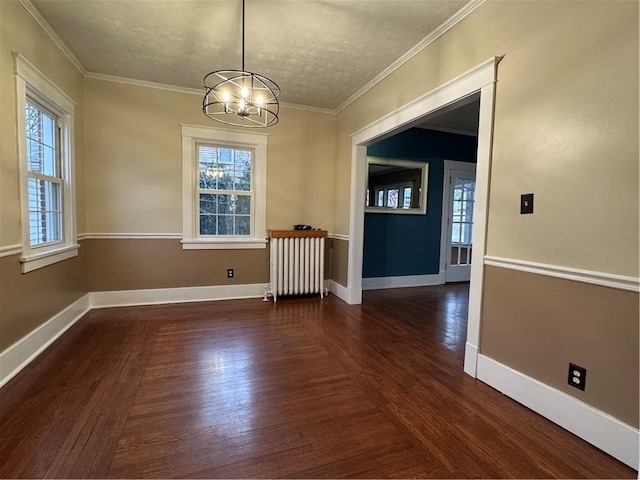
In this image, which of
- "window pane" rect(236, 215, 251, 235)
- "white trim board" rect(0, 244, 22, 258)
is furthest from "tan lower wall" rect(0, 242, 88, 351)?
"window pane" rect(236, 215, 251, 235)

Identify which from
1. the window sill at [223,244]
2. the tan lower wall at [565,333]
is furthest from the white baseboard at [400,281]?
the tan lower wall at [565,333]

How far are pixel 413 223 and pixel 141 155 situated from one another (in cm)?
403

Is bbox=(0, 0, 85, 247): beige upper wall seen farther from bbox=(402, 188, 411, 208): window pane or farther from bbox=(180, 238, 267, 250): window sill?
bbox=(402, 188, 411, 208): window pane

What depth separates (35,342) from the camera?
2387 millimetres

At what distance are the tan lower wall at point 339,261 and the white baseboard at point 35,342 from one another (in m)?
3.04

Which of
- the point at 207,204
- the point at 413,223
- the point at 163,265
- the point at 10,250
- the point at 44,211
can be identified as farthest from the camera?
the point at 413,223

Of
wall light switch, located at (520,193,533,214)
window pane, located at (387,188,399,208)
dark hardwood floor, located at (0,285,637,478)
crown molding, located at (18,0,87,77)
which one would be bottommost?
dark hardwood floor, located at (0,285,637,478)

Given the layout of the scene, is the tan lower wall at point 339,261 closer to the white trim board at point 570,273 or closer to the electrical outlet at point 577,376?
the white trim board at point 570,273

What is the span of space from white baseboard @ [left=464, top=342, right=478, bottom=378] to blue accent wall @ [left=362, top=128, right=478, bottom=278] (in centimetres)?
265

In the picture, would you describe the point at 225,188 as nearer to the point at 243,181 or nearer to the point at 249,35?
the point at 243,181

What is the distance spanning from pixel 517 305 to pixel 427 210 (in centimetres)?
344

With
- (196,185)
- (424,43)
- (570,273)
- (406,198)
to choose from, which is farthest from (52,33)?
(406,198)

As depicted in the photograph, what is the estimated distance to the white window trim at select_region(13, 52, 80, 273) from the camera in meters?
2.20

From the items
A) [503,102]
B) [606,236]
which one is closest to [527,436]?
[606,236]
